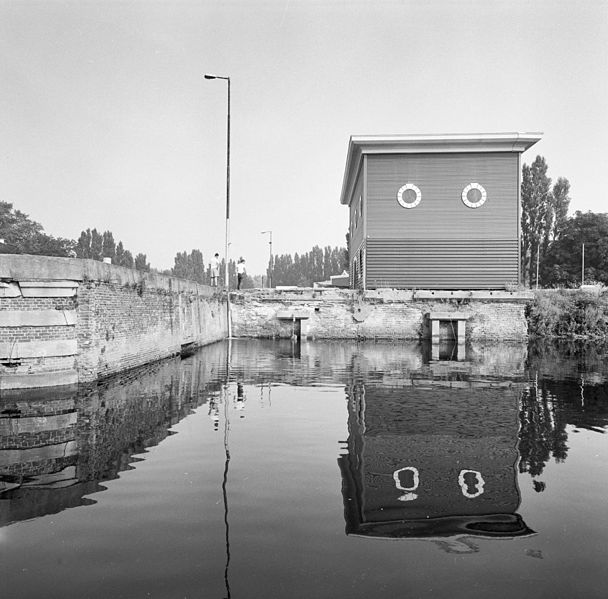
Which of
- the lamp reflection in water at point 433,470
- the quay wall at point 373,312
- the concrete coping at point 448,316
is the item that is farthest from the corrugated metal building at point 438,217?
the lamp reflection in water at point 433,470

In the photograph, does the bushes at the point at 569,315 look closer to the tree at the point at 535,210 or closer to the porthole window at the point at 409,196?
the porthole window at the point at 409,196

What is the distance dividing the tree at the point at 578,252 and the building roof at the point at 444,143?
32047 mm

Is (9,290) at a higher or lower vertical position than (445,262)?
lower

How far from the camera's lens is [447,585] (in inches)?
121

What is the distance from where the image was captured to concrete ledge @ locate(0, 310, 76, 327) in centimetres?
879

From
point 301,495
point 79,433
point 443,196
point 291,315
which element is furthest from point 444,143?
point 301,495

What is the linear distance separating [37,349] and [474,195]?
1894cm

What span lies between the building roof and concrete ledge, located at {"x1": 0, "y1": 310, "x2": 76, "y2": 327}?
15755 millimetres

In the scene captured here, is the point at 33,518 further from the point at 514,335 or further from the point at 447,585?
the point at 514,335

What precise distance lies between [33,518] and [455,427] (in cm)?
532

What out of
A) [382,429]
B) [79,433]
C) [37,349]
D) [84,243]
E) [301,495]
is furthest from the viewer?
[84,243]

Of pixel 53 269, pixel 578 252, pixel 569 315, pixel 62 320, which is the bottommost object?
pixel 62 320

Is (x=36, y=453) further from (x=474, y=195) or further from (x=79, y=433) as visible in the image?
(x=474, y=195)

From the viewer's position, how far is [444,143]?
2120 cm
